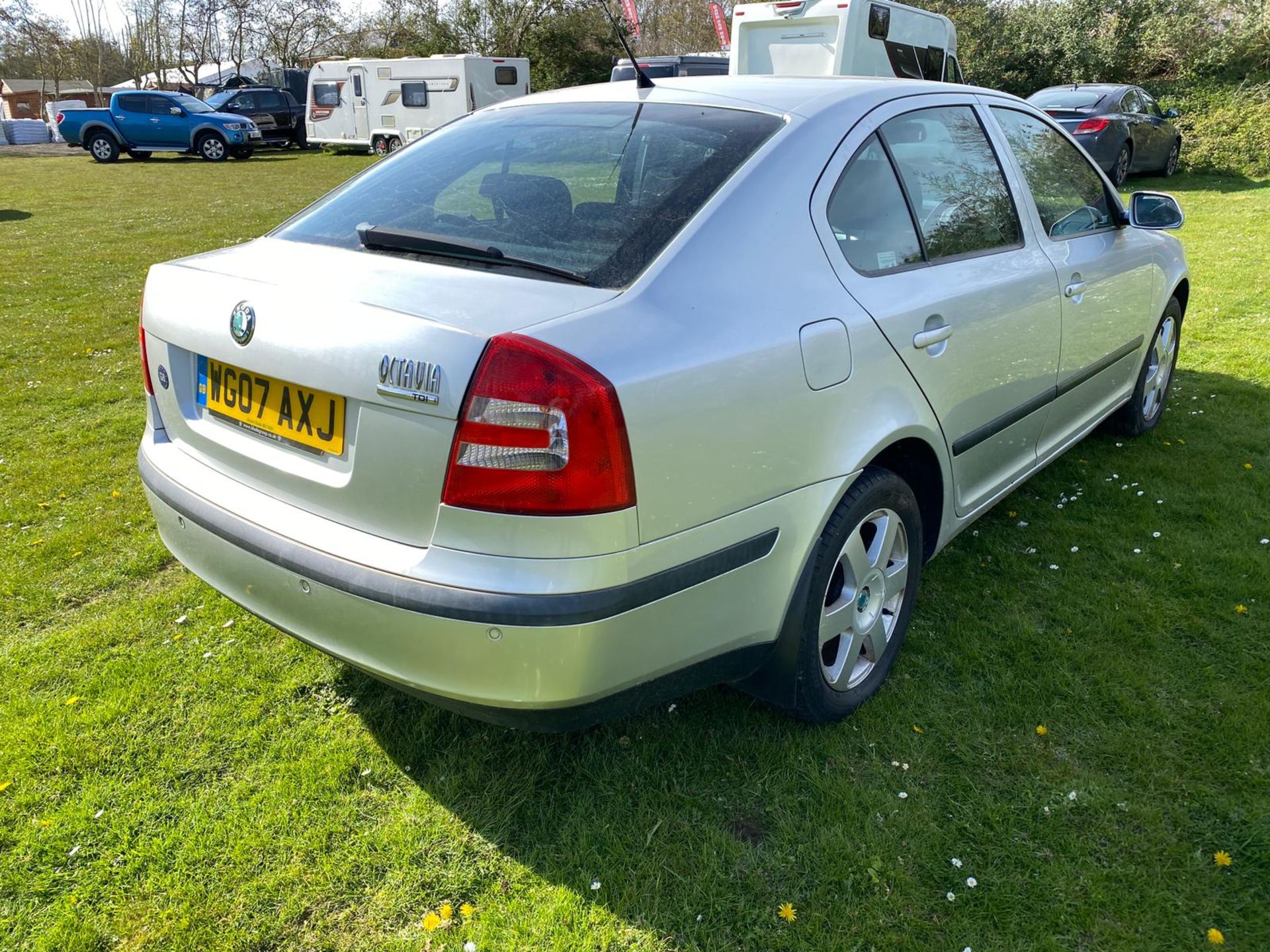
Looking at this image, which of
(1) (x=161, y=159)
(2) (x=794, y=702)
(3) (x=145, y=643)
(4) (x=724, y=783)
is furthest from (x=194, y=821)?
(1) (x=161, y=159)

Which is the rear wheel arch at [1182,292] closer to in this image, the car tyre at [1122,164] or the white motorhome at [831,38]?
the white motorhome at [831,38]

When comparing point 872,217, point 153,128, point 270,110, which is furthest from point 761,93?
point 270,110

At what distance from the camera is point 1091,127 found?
12656 mm

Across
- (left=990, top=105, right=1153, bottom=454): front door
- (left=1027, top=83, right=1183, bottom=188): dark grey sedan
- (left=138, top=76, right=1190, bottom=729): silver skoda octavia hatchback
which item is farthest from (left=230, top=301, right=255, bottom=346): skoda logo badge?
(left=1027, top=83, right=1183, bottom=188): dark grey sedan

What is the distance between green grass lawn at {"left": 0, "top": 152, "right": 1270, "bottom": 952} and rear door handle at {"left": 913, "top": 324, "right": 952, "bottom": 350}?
3.37 ft

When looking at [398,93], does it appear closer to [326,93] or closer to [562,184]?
[326,93]

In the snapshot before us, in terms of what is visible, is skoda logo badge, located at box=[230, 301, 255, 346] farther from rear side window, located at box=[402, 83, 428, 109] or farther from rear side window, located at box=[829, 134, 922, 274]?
rear side window, located at box=[402, 83, 428, 109]

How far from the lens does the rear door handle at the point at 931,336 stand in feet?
8.08

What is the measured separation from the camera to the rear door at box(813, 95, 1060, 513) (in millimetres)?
2410

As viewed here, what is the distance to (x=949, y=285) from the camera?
2.65m

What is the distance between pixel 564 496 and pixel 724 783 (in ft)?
3.47

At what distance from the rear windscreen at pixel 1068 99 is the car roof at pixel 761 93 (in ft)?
40.1

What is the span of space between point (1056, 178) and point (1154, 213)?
71 centimetres

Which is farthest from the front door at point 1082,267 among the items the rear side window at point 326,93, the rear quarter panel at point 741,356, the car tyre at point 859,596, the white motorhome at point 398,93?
the rear side window at point 326,93
